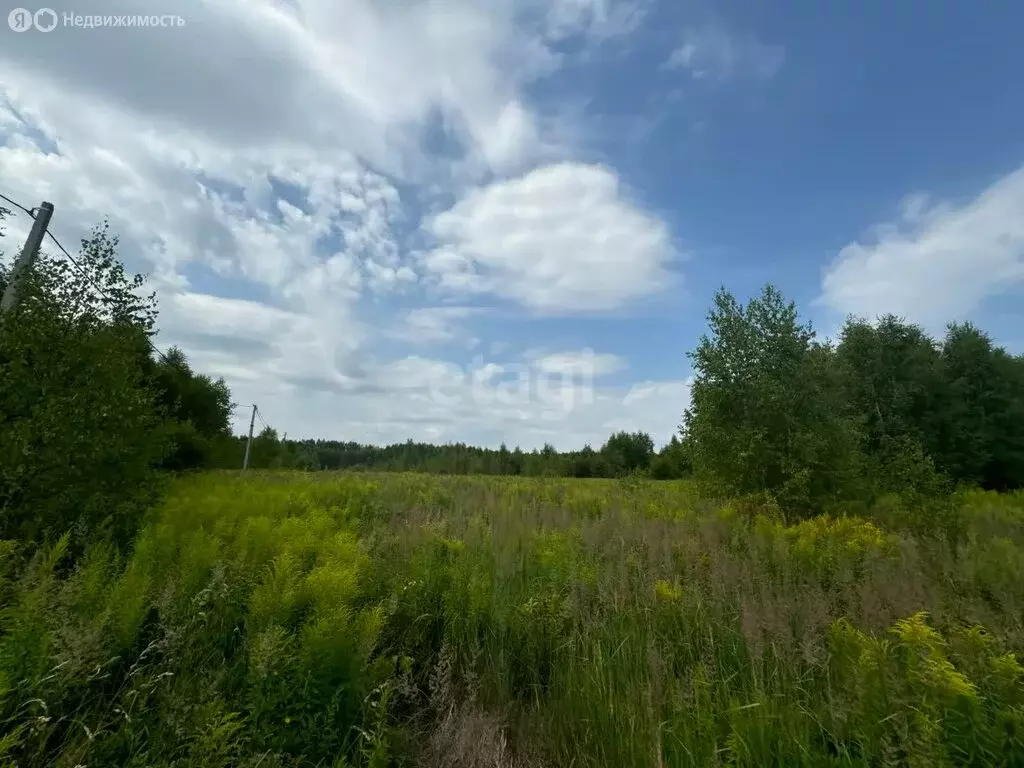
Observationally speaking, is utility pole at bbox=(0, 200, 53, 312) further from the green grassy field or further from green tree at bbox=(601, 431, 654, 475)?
green tree at bbox=(601, 431, 654, 475)

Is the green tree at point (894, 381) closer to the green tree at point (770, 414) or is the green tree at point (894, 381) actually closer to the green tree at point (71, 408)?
the green tree at point (770, 414)

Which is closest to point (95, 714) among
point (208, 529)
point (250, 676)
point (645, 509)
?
point (250, 676)

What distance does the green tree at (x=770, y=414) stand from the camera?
11633 mm

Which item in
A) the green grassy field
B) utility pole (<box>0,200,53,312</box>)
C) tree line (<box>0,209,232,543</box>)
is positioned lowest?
the green grassy field

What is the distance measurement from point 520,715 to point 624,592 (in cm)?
160

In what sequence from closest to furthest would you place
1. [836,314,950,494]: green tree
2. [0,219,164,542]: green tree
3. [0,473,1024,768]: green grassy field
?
[0,473,1024,768]: green grassy field → [0,219,164,542]: green tree → [836,314,950,494]: green tree

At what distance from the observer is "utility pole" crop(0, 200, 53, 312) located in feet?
19.2

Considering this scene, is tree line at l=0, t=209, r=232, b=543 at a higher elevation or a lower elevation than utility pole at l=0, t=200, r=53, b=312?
lower

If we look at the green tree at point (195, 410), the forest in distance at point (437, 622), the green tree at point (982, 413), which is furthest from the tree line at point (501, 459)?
the forest in distance at point (437, 622)

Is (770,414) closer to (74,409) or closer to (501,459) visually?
(74,409)

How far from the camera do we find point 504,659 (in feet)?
12.1

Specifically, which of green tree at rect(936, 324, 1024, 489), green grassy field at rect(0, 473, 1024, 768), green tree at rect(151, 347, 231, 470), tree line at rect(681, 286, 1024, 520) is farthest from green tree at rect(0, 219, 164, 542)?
green tree at rect(936, 324, 1024, 489)

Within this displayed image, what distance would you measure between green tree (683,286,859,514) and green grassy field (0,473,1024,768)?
6407 millimetres

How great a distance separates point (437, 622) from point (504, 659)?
2.84 ft
